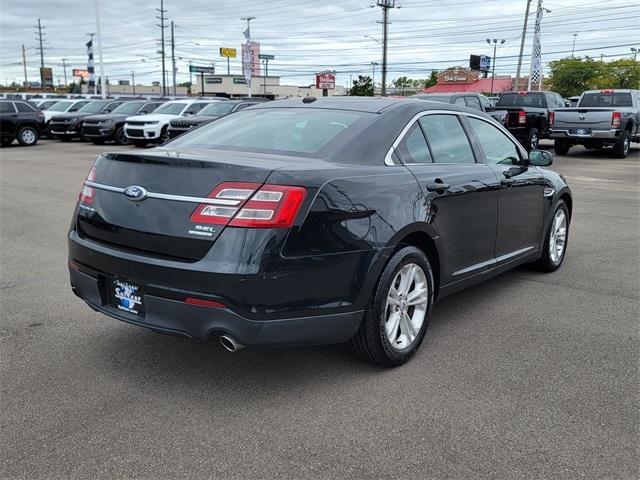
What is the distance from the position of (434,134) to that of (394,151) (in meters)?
0.61

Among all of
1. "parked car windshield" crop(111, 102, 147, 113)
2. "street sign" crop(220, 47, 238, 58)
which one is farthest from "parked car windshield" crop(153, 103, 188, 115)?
"street sign" crop(220, 47, 238, 58)

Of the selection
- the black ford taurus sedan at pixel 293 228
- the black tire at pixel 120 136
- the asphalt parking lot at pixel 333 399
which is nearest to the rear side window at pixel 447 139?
the black ford taurus sedan at pixel 293 228

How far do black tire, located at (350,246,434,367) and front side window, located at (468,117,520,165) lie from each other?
1.52m

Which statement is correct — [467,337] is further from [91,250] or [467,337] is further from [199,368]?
[91,250]

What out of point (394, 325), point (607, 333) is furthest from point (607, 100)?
point (394, 325)

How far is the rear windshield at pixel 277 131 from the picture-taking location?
386cm

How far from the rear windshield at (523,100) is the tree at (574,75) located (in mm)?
68664

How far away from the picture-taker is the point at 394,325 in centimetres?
376

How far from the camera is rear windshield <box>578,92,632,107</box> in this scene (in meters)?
19.3

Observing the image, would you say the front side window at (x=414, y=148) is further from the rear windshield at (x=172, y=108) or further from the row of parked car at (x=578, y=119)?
the rear windshield at (x=172, y=108)

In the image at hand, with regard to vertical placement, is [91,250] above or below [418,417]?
above

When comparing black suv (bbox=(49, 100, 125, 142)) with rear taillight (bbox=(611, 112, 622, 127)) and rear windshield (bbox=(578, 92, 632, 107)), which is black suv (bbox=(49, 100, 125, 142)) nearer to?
rear windshield (bbox=(578, 92, 632, 107))

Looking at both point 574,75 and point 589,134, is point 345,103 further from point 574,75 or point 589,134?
point 574,75

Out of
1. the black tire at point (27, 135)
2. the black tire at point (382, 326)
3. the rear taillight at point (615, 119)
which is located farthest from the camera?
the black tire at point (27, 135)
